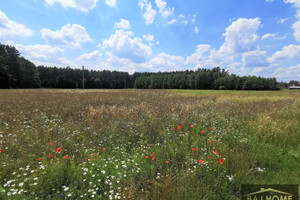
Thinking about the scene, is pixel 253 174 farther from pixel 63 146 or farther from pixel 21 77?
pixel 21 77

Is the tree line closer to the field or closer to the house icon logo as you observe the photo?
the field

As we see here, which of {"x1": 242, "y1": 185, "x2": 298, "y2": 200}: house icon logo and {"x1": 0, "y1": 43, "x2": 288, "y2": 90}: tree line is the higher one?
{"x1": 0, "y1": 43, "x2": 288, "y2": 90}: tree line

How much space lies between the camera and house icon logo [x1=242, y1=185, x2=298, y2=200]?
237cm

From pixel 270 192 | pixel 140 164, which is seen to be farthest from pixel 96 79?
pixel 270 192

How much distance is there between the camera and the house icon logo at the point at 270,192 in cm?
237

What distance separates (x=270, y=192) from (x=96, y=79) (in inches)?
4143

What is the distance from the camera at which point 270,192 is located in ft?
7.91

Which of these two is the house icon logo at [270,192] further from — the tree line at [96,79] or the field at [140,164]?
the tree line at [96,79]

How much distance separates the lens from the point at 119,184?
2.49 meters

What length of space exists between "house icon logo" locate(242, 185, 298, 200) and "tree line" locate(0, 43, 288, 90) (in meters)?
71.9

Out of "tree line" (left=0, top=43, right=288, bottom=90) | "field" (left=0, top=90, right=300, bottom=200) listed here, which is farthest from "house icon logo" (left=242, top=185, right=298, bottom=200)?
"tree line" (left=0, top=43, right=288, bottom=90)

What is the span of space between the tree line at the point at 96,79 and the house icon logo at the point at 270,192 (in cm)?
7186

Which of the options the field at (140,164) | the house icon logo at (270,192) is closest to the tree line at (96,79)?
the field at (140,164)

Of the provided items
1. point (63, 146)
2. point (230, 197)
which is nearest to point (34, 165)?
point (63, 146)
